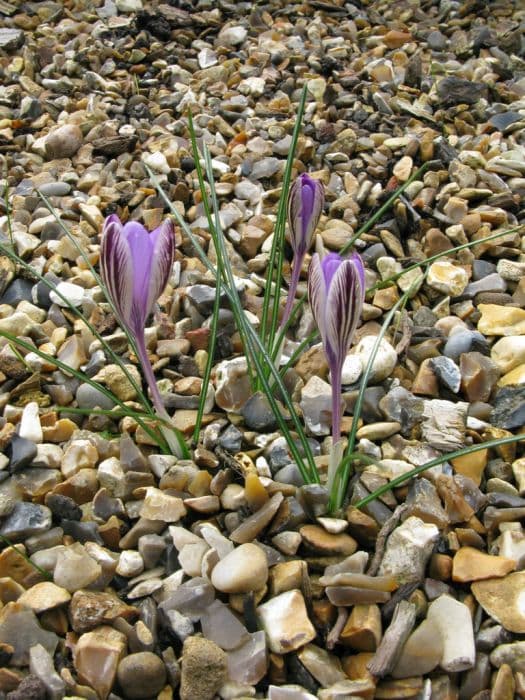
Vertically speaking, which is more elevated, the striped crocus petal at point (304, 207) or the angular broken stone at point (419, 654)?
the striped crocus petal at point (304, 207)

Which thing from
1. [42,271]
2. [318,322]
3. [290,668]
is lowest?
[290,668]

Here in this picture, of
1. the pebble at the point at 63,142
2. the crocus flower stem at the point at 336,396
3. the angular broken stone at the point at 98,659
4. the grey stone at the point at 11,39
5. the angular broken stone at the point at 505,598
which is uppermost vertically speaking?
the grey stone at the point at 11,39

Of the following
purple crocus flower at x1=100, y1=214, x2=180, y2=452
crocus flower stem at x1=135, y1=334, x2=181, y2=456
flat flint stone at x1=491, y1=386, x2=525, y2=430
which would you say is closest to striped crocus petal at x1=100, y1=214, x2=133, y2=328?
purple crocus flower at x1=100, y1=214, x2=180, y2=452

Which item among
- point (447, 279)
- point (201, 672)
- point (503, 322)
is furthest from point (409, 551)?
point (447, 279)

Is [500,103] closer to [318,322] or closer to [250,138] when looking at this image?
[250,138]

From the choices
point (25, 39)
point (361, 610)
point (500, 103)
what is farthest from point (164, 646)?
point (25, 39)

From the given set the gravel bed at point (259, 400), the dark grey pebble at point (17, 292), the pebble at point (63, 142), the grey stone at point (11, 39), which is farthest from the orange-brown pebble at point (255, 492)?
the grey stone at point (11, 39)

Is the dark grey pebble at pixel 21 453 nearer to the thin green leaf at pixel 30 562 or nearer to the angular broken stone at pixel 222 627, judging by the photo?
the thin green leaf at pixel 30 562
